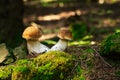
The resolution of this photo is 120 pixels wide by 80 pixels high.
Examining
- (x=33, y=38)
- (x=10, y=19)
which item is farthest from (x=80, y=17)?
(x=33, y=38)

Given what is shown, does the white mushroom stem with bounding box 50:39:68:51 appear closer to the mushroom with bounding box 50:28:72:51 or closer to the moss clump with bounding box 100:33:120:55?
the mushroom with bounding box 50:28:72:51

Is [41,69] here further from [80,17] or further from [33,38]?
[80,17]

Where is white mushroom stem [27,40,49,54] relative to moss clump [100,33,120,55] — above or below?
below

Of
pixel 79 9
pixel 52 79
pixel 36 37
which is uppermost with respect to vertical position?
pixel 36 37

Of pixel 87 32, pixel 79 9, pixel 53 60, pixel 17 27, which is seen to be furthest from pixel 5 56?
pixel 79 9

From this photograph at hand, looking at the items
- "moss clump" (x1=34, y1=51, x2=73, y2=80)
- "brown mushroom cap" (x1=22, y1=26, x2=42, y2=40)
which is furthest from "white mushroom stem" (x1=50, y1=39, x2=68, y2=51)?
"moss clump" (x1=34, y1=51, x2=73, y2=80)

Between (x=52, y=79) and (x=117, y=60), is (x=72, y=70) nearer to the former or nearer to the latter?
(x=52, y=79)
